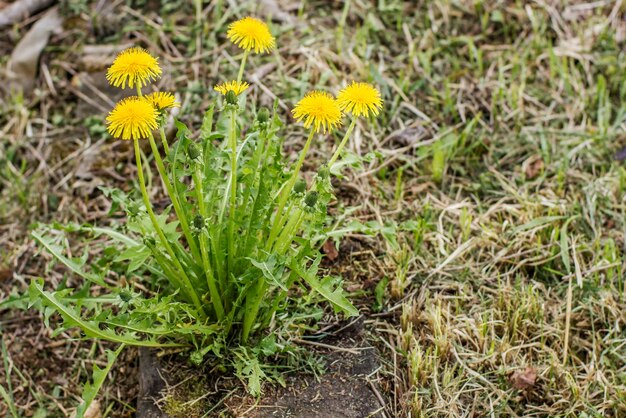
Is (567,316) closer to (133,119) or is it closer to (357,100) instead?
(357,100)

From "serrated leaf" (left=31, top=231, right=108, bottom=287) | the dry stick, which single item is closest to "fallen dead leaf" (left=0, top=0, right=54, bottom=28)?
"serrated leaf" (left=31, top=231, right=108, bottom=287)

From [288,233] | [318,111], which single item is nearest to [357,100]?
[318,111]

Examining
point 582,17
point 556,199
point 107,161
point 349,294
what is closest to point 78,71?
point 107,161

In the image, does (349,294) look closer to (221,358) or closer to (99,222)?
(221,358)

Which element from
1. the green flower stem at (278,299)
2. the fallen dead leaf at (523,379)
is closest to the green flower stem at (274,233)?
the green flower stem at (278,299)

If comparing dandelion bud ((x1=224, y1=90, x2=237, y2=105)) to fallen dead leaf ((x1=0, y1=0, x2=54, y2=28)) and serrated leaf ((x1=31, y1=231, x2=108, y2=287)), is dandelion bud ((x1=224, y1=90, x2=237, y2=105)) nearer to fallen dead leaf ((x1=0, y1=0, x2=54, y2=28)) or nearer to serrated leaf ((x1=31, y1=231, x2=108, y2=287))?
serrated leaf ((x1=31, y1=231, x2=108, y2=287))

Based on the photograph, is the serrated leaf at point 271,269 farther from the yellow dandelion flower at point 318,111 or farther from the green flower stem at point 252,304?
the yellow dandelion flower at point 318,111

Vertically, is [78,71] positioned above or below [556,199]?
above
